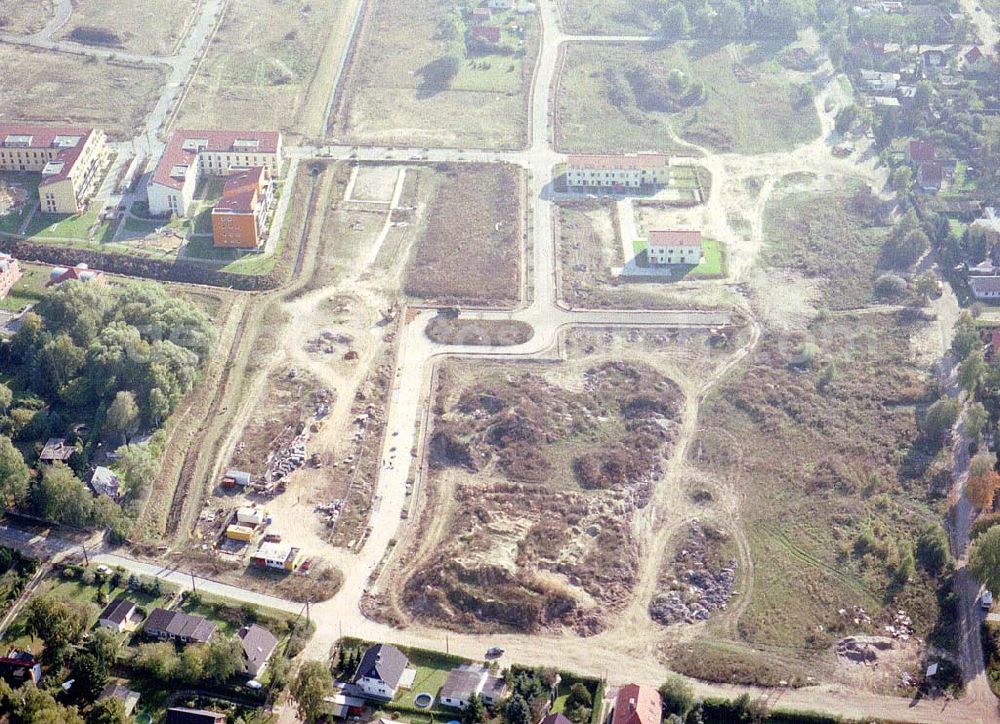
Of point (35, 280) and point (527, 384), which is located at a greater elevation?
point (35, 280)

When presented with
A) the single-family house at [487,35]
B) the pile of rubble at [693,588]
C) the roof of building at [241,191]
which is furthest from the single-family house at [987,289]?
the single-family house at [487,35]

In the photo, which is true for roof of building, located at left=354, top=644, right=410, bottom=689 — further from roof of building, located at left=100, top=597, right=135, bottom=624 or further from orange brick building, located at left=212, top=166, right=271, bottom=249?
orange brick building, located at left=212, top=166, right=271, bottom=249

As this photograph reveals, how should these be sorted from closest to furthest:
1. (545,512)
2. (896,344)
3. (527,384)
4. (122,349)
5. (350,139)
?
(545,512)
(122,349)
(527,384)
(896,344)
(350,139)

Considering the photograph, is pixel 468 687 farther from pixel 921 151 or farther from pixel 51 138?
pixel 921 151

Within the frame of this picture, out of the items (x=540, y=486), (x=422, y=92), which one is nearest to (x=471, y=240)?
(x=422, y=92)

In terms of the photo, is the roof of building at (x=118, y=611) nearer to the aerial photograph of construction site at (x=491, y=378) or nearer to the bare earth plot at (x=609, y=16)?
the aerial photograph of construction site at (x=491, y=378)

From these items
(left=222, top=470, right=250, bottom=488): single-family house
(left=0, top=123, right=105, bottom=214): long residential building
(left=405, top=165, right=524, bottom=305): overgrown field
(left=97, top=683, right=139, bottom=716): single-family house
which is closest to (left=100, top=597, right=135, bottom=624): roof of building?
(left=97, top=683, right=139, bottom=716): single-family house

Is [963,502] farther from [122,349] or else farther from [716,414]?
[122,349]

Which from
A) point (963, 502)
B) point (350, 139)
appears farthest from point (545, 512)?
point (350, 139)
